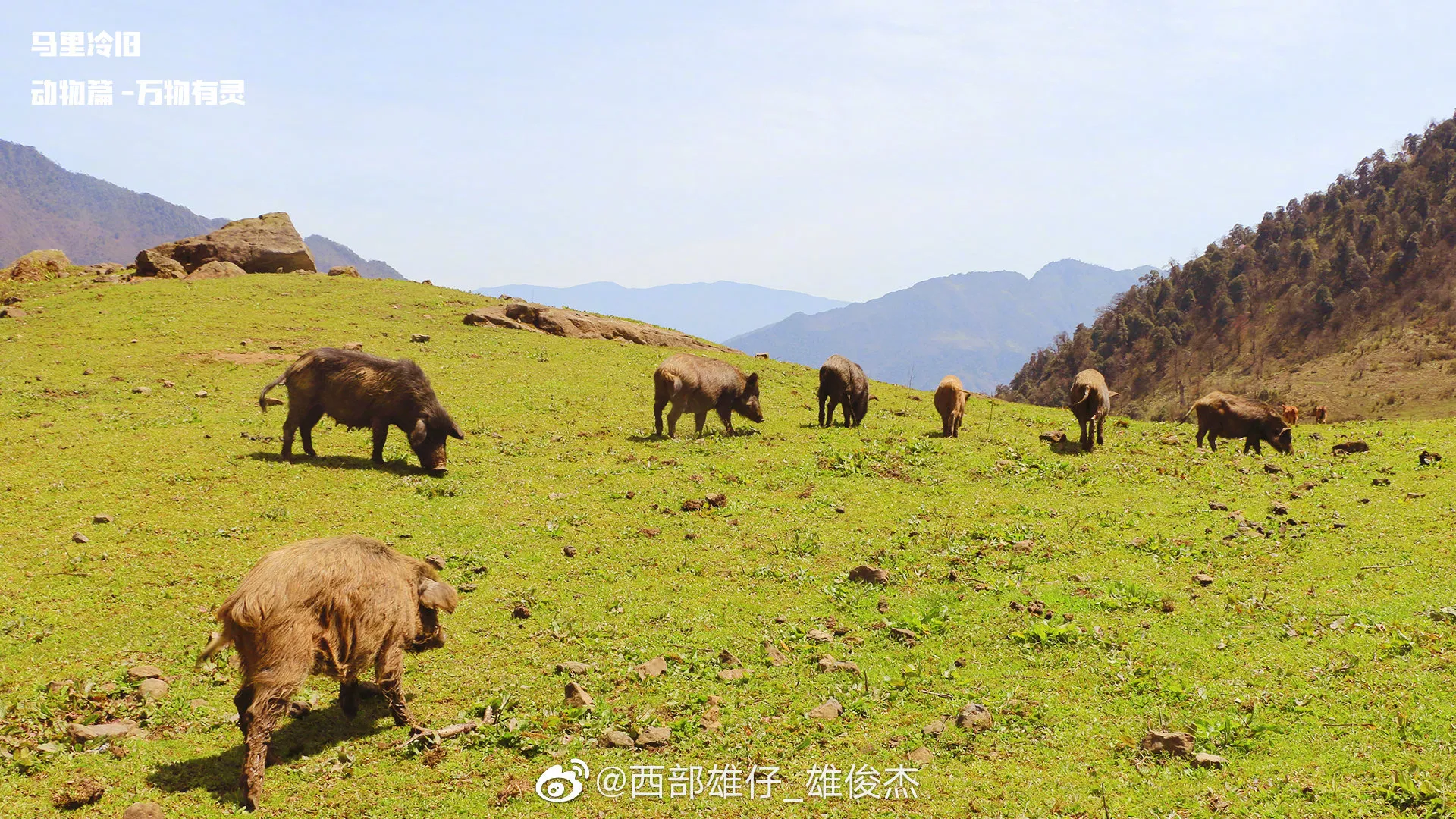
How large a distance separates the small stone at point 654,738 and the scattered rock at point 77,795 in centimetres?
462

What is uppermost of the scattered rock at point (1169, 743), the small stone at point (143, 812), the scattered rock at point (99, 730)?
the scattered rock at point (1169, 743)

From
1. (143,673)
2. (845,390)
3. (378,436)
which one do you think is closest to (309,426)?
(378,436)

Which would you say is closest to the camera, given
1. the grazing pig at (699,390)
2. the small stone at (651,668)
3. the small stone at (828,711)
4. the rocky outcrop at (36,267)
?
the small stone at (828,711)

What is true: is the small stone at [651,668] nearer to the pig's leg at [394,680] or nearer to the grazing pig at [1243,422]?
the pig's leg at [394,680]

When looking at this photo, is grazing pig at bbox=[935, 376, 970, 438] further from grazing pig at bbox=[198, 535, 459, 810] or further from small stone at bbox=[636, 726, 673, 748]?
grazing pig at bbox=[198, 535, 459, 810]

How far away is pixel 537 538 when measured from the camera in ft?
47.9

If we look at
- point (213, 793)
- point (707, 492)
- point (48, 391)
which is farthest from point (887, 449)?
point (48, 391)

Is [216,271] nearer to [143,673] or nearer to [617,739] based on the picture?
[143,673]

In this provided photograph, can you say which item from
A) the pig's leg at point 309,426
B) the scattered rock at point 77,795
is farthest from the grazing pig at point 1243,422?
the scattered rock at point 77,795

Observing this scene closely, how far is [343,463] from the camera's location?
716 inches

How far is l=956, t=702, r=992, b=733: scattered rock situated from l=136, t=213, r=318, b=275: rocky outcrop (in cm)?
4507

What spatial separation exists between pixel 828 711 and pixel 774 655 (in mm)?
1511

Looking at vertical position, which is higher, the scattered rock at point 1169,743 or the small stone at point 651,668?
the scattered rock at point 1169,743

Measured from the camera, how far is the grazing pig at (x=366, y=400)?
17.7 meters
